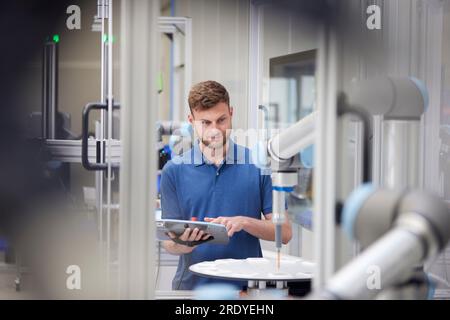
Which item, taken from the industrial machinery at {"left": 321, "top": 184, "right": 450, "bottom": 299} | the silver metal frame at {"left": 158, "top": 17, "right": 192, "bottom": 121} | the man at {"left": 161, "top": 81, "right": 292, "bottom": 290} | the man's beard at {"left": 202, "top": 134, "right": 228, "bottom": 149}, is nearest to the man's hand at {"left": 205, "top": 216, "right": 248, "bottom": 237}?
the man at {"left": 161, "top": 81, "right": 292, "bottom": 290}

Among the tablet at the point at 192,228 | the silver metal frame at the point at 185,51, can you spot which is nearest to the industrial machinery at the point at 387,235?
the tablet at the point at 192,228

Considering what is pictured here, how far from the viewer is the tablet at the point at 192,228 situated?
1601mm

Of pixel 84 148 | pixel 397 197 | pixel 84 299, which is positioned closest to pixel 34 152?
pixel 84 148

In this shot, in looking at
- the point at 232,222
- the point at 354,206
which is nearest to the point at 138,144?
the point at 354,206

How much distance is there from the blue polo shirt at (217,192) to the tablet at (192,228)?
142 millimetres

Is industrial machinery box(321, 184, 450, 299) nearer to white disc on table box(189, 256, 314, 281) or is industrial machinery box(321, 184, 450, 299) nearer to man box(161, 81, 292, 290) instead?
white disc on table box(189, 256, 314, 281)

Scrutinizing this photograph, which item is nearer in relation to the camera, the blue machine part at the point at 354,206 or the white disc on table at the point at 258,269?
the blue machine part at the point at 354,206

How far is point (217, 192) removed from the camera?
1.87 meters

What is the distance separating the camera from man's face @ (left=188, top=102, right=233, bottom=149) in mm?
1865

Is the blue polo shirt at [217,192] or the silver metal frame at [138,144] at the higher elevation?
the silver metal frame at [138,144]

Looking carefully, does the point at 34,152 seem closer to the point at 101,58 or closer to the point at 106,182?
the point at 106,182

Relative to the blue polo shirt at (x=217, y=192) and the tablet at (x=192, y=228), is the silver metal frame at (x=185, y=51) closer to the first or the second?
the blue polo shirt at (x=217, y=192)

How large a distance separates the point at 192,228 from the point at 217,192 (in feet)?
0.92

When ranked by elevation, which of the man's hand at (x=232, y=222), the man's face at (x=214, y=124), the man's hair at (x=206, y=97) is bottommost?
the man's hand at (x=232, y=222)
